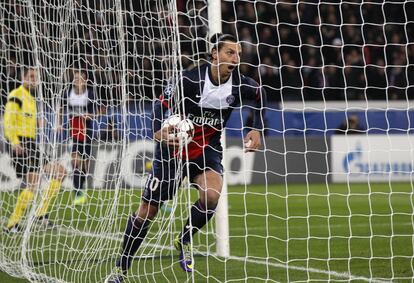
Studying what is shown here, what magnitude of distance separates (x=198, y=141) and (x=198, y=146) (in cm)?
6

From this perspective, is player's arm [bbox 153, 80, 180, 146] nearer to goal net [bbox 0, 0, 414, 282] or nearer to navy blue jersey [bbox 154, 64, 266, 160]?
navy blue jersey [bbox 154, 64, 266, 160]

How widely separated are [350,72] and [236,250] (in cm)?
1097

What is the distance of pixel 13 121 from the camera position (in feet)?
35.1

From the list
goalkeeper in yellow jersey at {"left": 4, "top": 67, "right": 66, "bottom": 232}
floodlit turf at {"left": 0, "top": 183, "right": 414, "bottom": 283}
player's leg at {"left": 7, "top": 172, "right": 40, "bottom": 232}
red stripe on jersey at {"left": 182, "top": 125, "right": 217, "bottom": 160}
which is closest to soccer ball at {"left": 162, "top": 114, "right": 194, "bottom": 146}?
red stripe on jersey at {"left": 182, "top": 125, "right": 217, "bottom": 160}

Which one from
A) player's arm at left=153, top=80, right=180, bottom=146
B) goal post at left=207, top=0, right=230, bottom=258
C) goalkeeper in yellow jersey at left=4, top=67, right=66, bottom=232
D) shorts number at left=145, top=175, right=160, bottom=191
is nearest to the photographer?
player's arm at left=153, top=80, right=180, bottom=146

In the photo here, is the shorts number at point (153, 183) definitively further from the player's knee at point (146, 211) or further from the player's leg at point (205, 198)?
the player's leg at point (205, 198)

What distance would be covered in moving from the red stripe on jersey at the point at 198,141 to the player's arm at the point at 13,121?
12.7ft

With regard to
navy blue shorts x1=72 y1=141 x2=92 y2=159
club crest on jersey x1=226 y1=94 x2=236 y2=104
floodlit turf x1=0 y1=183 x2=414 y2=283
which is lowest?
floodlit turf x1=0 y1=183 x2=414 y2=283

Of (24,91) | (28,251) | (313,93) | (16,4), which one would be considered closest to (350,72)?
(313,93)

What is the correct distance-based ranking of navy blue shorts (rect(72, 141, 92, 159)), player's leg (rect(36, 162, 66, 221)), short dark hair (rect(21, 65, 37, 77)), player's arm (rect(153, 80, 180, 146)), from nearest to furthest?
1. player's arm (rect(153, 80, 180, 146))
2. player's leg (rect(36, 162, 66, 221))
3. short dark hair (rect(21, 65, 37, 77))
4. navy blue shorts (rect(72, 141, 92, 159))

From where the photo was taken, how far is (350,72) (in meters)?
19.1

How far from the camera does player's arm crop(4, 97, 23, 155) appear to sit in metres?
10.3

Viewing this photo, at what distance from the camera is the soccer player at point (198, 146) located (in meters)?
6.67

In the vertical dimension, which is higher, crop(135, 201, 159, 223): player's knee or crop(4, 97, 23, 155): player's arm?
crop(4, 97, 23, 155): player's arm
